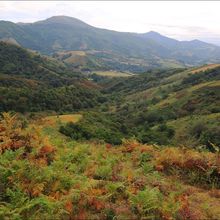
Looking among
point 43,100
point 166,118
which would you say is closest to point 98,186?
point 166,118

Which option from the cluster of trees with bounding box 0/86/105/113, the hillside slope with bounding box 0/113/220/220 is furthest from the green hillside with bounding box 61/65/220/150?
the hillside slope with bounding box 0/113/220/220

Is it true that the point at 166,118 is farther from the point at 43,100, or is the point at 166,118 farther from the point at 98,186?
the point at 98,186

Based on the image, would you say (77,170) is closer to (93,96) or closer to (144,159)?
(144,159)

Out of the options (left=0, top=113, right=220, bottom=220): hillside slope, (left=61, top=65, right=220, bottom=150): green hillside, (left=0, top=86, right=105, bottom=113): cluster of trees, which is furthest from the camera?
(left=0, top=86, right=105, bottom=113): cluster of trees

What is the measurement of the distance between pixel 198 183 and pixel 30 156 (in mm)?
6332

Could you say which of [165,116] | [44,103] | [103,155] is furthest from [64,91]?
[103,155]

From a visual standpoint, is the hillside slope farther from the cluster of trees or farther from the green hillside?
the cluster of trees

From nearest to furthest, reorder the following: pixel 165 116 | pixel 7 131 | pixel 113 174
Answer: pixel 113 174 → pixel 7 131 → pixel 165 116

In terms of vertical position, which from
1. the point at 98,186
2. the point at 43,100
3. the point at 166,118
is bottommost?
the point at 43,100

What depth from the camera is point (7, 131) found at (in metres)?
16.1

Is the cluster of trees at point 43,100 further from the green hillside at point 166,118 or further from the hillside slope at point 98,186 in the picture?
the hillside slope at point 98,186

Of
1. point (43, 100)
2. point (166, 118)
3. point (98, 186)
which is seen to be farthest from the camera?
point (43, 100)

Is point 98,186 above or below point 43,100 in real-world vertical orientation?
above

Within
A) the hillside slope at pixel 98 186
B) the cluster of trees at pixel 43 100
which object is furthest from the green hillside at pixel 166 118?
the hillside slope at pixel 98 186
